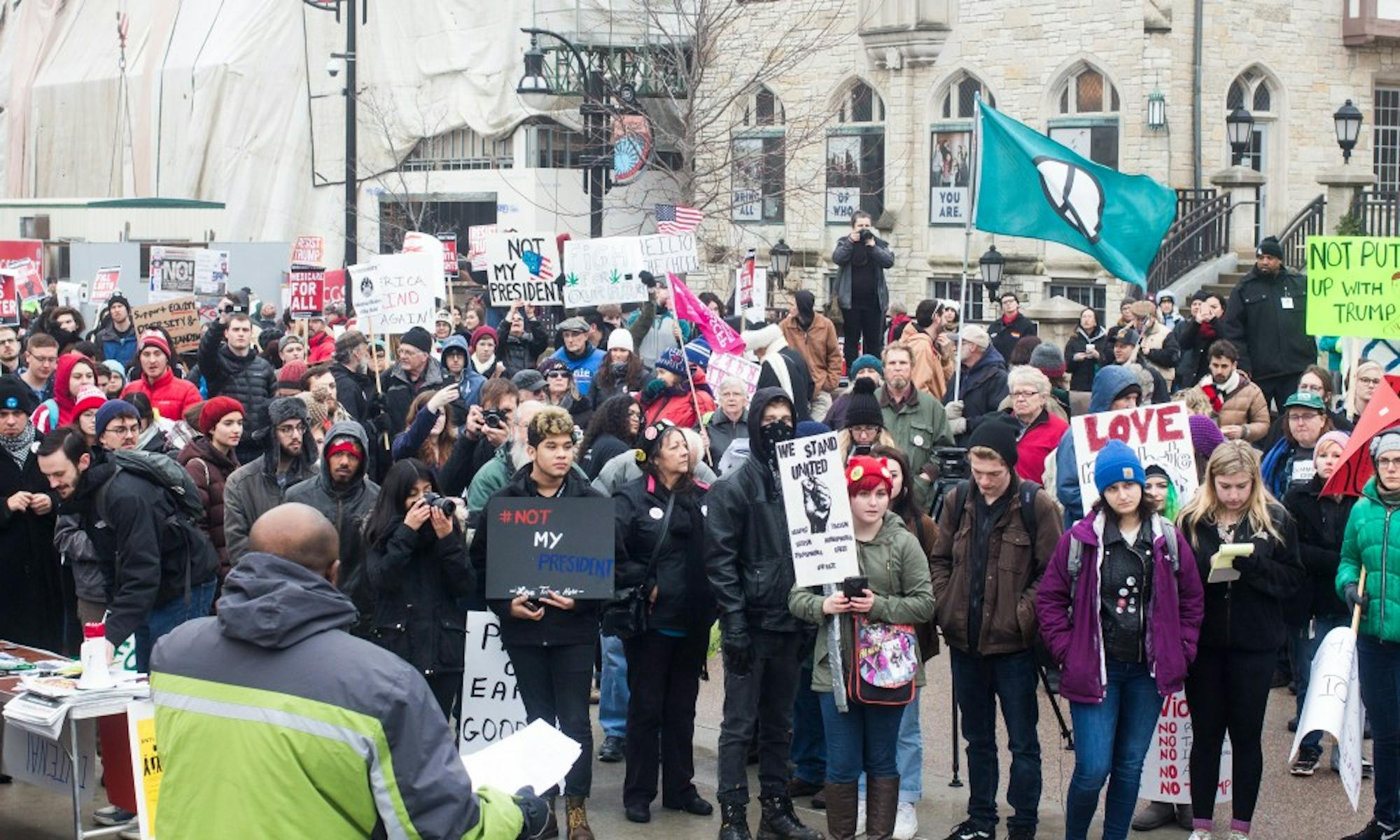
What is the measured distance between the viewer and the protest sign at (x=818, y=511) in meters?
7.78

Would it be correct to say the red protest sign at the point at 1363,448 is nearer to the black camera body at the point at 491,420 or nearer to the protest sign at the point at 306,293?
the black camera body at the point at 491,420

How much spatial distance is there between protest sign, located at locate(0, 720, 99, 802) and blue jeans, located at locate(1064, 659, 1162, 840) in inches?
157

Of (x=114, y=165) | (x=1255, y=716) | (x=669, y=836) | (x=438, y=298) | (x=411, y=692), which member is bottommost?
(x=669, y=836)

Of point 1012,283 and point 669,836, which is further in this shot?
point 1012,283

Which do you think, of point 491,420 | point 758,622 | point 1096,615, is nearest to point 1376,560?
point 1096,615

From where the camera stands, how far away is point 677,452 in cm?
838

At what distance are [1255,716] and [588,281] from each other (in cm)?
982

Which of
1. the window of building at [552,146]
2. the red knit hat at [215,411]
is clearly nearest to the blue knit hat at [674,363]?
the red knit hat at [215,411]

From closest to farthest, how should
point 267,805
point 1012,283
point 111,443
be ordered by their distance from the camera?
point 267,805, point 111,443, point 1012,283

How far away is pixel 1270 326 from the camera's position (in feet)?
50.4

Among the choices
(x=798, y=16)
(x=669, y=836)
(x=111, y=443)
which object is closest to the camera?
(x=669, y=836)

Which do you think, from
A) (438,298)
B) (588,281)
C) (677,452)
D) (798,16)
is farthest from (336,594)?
(798,16)

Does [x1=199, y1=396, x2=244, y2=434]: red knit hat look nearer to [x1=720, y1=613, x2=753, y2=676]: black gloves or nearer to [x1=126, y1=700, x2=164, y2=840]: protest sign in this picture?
[x1=126, y1=700, x2=164, y2=840]: protest sign

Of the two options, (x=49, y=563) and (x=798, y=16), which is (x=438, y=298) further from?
(x=798, y=16)
